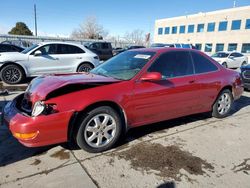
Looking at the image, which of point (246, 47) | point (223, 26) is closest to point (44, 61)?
point (246, 47)

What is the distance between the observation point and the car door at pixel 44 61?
8008 mm

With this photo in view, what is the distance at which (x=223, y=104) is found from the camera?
5.14 m

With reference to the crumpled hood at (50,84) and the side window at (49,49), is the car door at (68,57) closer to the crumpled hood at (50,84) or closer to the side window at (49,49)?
the side window at (49,49)

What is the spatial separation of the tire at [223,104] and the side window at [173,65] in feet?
3.78

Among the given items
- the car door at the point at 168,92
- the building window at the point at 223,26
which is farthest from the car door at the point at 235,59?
the building window at the point at 223,26

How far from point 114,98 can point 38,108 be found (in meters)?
1.04

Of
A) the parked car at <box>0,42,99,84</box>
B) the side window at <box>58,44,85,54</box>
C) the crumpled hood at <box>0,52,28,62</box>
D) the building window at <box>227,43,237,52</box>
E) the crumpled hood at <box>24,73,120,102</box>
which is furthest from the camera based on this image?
the building window at <box>227,43,237,52</box>

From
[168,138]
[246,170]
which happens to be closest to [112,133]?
[168,138]

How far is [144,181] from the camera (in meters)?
2.74

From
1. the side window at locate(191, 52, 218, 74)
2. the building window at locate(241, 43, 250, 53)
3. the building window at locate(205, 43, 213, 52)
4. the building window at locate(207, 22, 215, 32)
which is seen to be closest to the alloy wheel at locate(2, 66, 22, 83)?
the side window at locate(191, 52, 218, 74)

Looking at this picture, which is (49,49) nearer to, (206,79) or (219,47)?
(206,79)

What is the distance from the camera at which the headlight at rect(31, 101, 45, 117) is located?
2910 millimetres

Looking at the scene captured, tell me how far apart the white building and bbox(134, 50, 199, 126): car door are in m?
35.9

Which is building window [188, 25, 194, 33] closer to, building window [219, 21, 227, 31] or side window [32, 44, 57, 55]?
building window [219, 21, 227, 31]
